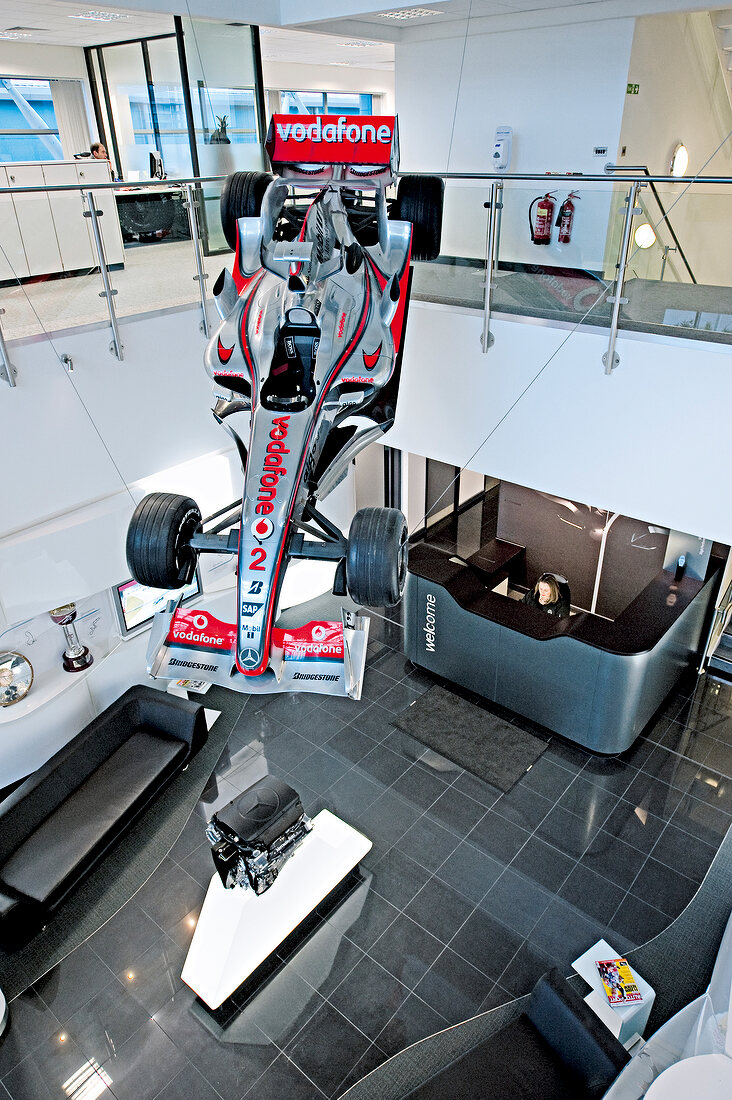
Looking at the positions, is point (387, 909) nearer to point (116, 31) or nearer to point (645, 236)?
point (645, 236)

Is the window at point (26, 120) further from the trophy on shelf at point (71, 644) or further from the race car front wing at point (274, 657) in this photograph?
the race car front wing at point (274, 657)

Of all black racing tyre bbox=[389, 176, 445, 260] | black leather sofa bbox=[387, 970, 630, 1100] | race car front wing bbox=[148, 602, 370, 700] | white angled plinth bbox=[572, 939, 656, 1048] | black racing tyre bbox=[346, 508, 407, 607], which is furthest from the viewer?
black racing tyre bbox=[389, 176, 445, 260]

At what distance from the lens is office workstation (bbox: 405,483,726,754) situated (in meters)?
6.23

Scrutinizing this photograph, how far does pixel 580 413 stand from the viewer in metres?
5.12

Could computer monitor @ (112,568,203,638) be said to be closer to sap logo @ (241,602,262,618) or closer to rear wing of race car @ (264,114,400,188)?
rear wing of race car @ (264,114,400,188)

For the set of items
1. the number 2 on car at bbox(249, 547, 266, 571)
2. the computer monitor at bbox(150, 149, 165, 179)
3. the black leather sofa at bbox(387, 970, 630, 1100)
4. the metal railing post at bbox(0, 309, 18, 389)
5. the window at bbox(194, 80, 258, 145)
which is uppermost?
the window at bbox(194, 80, 258, 145)

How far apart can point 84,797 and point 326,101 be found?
658 inches

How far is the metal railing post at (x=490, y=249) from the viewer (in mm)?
5020

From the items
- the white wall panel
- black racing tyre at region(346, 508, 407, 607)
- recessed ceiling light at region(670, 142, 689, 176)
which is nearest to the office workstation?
the white wall panel

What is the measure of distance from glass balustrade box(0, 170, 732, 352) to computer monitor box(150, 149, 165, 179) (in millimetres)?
3787

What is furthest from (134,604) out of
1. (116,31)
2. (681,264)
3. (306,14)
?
(116,31)

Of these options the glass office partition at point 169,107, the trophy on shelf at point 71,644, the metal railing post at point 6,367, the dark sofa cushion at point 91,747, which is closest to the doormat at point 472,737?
the dark sofa cushion at point 91,747

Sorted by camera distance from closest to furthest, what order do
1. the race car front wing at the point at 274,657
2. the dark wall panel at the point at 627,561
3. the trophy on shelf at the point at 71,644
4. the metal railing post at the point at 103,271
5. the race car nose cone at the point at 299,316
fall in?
the race car front wing at the point at 274,657, the race car nose cone at the point at 299,316, the metal railing post at the point at 103,271, the trophy on shelf at the point at 71,644, the dark wall panel at the point at 627,561

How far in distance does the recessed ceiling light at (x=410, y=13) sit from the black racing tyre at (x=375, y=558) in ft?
18.9
